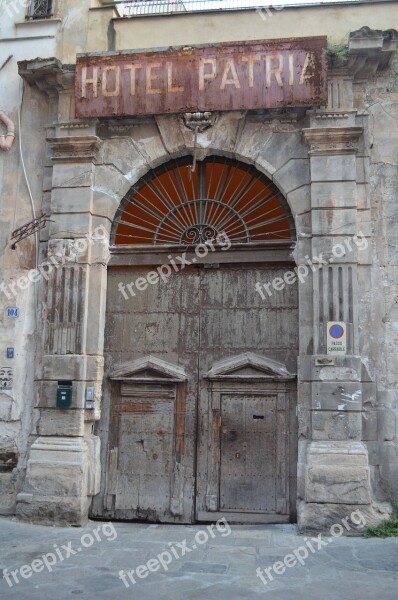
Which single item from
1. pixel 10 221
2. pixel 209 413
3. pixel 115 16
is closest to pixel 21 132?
pixel 10 221

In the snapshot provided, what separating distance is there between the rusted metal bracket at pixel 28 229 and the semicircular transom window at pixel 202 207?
3.06 ft

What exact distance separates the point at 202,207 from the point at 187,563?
14.3ft

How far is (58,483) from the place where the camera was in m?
7.64

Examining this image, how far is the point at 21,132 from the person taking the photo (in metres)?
8.81

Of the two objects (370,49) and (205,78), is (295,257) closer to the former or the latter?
(205,78)

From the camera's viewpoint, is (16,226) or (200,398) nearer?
(200,398)

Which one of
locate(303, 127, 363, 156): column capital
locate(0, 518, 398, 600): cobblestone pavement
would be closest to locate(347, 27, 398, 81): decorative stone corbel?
locate(303, 127, 363, 156): column capital

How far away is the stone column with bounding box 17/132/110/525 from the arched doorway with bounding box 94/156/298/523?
0.29m

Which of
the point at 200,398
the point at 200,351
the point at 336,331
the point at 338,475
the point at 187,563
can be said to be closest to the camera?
the point at 187,563

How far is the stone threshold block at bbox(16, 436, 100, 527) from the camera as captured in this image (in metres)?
7.58

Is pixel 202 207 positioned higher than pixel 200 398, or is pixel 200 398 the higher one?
pixel 202 207

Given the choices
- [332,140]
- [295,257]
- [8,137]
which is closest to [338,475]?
[295,257]

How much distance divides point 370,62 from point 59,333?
515cm

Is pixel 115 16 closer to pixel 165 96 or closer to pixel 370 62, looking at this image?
pixel 165 96
